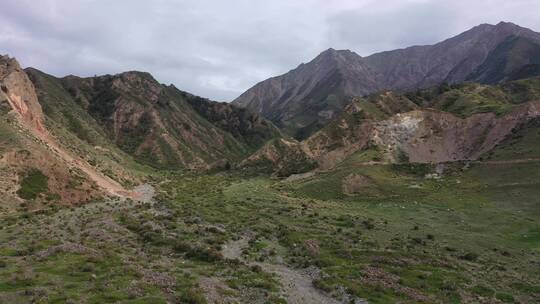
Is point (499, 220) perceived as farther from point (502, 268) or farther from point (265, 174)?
point (265, 174)

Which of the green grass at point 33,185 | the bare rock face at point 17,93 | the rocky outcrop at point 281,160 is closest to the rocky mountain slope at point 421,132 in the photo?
the rocky outcrop at point 281,160

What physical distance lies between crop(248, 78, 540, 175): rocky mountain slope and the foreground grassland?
1158 inches

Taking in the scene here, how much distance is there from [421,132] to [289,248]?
89.3m

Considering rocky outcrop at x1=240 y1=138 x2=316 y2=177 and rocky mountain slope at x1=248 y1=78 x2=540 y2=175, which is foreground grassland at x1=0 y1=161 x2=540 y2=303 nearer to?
rocky mountain slope at x1=248 y1=78 x2=540 y2=175

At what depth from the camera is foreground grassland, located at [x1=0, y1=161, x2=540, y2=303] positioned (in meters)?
29.5

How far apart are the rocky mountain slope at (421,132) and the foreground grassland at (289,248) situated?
2941 centimetres

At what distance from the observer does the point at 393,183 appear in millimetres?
88750

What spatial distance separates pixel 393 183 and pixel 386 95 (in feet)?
249

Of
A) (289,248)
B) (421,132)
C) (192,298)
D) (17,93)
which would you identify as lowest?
(289,248)

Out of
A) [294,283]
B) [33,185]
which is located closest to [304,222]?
[294,283]

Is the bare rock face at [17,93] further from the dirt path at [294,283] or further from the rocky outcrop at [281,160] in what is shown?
the dirt path at [294,283]


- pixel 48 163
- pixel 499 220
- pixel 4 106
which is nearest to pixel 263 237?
pixel 499 220

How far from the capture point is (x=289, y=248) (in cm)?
4622

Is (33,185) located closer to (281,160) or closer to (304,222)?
(304,222)
